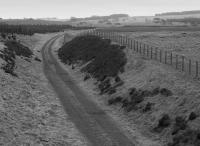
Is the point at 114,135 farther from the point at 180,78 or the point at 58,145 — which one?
the point at 180,78

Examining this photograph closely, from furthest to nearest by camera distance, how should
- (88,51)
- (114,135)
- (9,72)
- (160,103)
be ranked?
1. (88,51)
2. (9,72)
3. (160,103)
4. (114,135)

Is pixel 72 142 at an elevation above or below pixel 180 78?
below

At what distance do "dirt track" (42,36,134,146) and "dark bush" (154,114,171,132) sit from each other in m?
2.01

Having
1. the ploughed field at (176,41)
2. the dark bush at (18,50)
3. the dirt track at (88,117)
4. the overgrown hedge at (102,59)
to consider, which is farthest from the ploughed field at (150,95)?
the dark bush at (18,50)

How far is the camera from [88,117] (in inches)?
1081

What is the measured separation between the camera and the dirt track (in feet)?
73.8

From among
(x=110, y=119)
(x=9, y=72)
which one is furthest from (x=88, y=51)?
(x=110, y=119)

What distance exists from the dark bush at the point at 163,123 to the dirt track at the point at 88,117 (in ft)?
6.58

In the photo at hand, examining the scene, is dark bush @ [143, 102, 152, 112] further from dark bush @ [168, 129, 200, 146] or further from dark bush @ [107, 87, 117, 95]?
dark bush @ [107, 87, 117, 95]

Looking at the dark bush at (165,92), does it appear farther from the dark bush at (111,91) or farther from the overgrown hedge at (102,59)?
the overgrown hedge at (102,59)

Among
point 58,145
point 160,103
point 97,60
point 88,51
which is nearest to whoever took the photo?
point 58,145

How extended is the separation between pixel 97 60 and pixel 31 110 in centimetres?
2270

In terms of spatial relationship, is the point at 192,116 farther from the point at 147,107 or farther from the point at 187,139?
the point at 147,107

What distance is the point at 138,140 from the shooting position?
74.0ft
